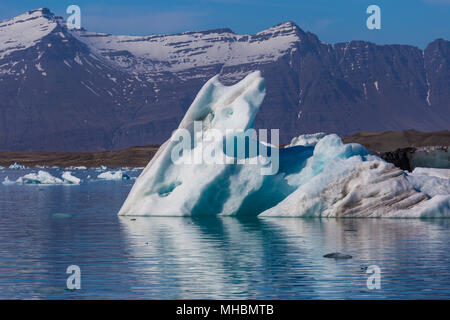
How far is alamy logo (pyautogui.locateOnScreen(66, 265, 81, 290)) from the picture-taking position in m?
17.0

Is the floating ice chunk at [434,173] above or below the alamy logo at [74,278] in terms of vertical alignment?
above

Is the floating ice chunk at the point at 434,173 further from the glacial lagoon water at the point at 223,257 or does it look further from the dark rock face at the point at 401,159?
the dark rock face at the point at 401,159

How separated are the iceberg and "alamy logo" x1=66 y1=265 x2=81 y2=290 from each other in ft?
41.0

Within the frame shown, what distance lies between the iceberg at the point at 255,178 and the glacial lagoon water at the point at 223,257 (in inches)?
28.2

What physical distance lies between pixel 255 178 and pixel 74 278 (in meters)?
15.2

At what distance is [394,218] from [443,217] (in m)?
1.74

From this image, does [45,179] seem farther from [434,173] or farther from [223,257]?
[223,257]

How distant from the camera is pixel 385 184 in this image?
100 feet

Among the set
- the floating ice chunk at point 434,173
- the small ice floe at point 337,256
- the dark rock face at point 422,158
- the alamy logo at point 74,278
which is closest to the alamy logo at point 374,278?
the small ice floe at point 337,256

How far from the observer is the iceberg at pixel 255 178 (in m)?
30.9

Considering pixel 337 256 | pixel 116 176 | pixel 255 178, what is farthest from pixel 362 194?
pixel 116 176
